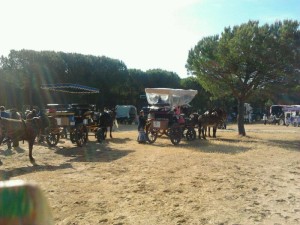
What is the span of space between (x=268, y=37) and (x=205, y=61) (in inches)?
157

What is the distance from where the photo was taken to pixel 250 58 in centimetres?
2148

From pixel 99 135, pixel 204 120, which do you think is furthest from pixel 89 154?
pixel 204 120

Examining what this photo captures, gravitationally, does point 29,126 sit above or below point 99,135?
above

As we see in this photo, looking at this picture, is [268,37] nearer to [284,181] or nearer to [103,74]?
[284,181]

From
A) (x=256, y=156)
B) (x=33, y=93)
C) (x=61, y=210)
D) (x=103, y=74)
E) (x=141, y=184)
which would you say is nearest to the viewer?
(x=61, y=210)

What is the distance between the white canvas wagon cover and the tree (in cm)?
315

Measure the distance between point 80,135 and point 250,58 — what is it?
11.1 metres

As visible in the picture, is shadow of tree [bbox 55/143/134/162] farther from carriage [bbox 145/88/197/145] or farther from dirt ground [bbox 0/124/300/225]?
carriage [bbox 145/88/197/145]

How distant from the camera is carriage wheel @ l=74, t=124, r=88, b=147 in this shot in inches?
662

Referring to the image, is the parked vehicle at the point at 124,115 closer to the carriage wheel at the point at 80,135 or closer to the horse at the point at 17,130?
the carriage wheel at the point at 80,135

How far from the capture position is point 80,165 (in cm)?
1141

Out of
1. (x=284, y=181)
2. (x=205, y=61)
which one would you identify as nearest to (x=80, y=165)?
(x=284, y=181)

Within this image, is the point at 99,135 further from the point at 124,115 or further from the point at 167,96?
the point at 124,115

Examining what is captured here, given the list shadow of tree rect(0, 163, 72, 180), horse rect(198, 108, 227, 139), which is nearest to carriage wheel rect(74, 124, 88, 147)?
shadow of tree rect(0, 163, 72, 180)
